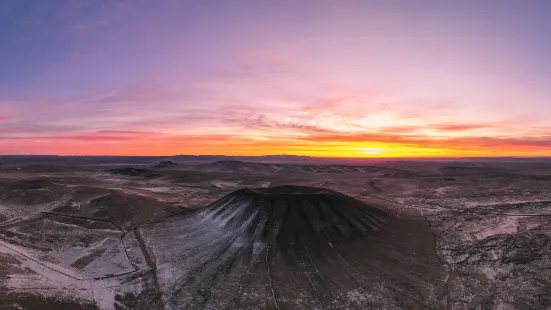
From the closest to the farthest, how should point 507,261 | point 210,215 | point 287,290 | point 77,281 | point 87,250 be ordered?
point 287,290
point 77,281
point 507,261
point 87,250
point 210,215

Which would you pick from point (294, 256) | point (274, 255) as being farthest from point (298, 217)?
point (274, 255)

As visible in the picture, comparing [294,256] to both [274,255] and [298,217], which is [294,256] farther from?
[298,217]

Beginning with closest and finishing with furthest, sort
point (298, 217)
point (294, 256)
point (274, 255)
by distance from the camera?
point (294, 256)
point (274, 255)
point (298, 217)

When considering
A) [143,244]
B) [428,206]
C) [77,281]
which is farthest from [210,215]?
[428,206]

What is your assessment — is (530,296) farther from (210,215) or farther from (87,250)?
(87,250)

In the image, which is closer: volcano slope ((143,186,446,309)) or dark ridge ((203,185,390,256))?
volcano slope ((143,186,446,309))

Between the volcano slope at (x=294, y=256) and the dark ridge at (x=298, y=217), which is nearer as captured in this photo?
the volcano slope at (x=294, y=256)

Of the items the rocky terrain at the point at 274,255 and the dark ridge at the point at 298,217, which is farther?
the dark ridge at the point at 298,217

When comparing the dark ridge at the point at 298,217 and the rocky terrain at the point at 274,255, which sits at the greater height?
the dark ridge at the point at 298,217
